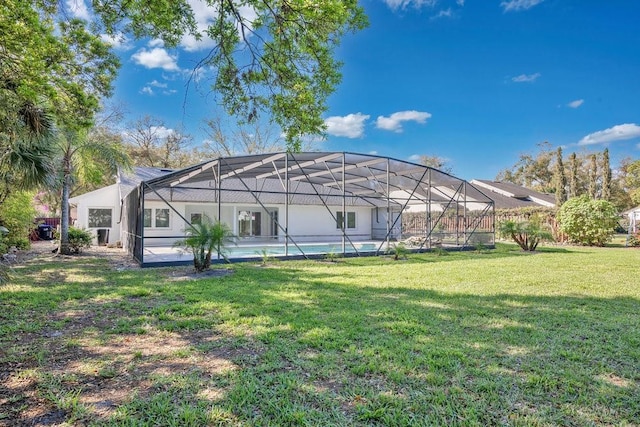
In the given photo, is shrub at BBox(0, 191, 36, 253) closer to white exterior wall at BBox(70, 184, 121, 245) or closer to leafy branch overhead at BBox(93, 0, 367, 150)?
white exterior wall at BBox(70, 184, 121, 245)

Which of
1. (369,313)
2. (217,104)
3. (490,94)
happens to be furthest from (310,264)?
(490,94)

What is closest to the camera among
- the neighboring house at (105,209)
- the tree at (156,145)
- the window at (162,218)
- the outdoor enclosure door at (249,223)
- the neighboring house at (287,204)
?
the neighboring house at (287,204)

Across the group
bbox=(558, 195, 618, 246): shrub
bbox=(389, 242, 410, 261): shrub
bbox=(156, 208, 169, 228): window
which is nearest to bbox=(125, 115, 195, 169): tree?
bbox=(156, 208, 169, 228): window

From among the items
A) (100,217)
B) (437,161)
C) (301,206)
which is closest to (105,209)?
(100,217)

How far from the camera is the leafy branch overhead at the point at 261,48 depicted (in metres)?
4.54

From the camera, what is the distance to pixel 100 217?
19.2 metres

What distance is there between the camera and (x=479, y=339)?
421 centimetres

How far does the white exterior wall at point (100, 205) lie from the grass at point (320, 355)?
40.9ft

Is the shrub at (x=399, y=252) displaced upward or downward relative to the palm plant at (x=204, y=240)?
downward

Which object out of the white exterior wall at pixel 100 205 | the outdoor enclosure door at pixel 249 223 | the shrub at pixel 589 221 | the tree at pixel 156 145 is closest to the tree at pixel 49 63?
the white exterior wall at pixel 100 205

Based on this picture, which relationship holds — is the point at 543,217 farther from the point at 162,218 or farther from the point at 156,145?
the point at 156,145

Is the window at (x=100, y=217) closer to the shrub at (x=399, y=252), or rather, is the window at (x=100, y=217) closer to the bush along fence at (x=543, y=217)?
the shrub at (x=399, y=252)

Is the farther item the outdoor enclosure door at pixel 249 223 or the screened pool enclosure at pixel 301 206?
the outdoor enclosure door at pixel 249 223

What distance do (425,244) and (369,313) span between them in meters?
11.4
